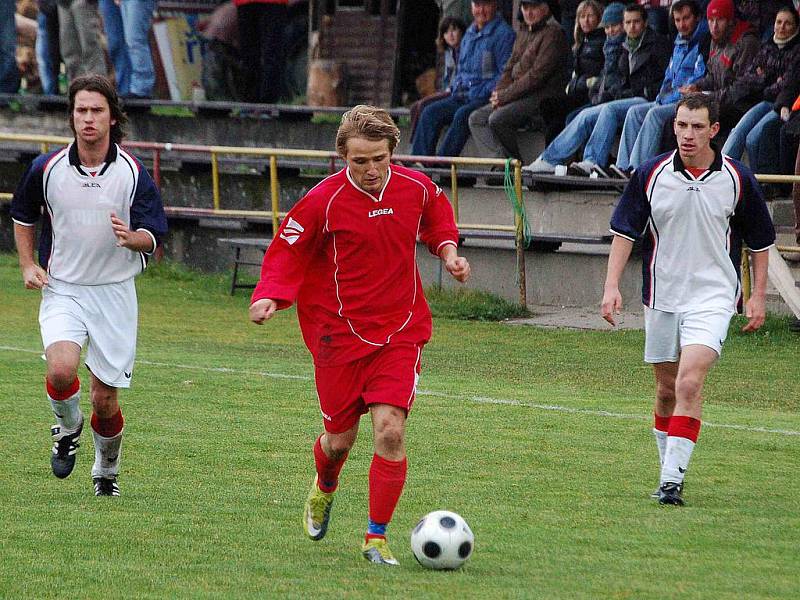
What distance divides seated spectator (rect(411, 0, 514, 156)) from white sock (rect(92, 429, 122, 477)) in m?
11.2

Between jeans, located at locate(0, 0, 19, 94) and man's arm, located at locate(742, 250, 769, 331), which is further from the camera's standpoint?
jeans, located at locate(0, 0, 19, 94)

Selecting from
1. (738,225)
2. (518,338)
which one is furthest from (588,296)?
(738,225)

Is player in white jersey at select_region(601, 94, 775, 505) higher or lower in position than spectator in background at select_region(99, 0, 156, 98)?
higher

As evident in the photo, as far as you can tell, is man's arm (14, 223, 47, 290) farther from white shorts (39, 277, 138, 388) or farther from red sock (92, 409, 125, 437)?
red sock (92, 409, 125, 437)

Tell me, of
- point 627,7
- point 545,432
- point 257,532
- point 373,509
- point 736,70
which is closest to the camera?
point 373,509

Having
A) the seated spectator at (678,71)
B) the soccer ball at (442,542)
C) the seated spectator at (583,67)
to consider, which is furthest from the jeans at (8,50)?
the soccer ball at (442,542)

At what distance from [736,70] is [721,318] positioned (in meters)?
7.95

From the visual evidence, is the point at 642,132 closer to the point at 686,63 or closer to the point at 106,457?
the point at 686,63

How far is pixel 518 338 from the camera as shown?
15828mm

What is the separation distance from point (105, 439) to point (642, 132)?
30.1 feet

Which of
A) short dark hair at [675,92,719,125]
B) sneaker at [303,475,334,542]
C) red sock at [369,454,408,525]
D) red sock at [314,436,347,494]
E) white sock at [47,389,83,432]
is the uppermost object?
short dark hair at [675,92,719,125]

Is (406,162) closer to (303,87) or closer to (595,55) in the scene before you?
(595,55)

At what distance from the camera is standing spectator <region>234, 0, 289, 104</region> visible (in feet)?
76.7

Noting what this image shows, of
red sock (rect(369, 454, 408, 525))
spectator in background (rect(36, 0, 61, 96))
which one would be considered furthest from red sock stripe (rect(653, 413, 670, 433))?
spectator in background (rect(36, 0, 61, 96))
